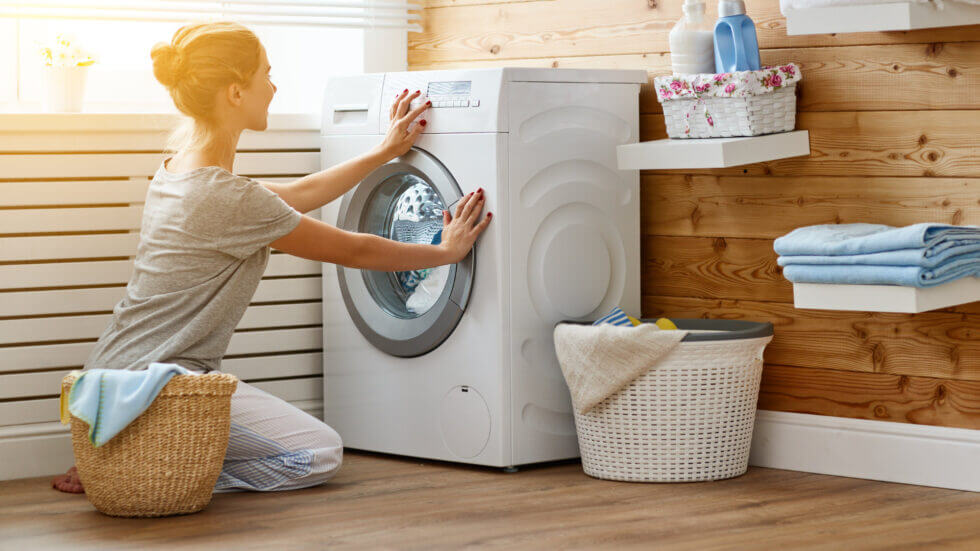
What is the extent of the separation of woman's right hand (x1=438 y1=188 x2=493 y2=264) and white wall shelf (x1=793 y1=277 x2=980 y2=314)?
2.26 feet

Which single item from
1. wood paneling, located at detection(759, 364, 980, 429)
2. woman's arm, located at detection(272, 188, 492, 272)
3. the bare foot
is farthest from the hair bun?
wood paneling, located at detection(759, 364, 980, 429)

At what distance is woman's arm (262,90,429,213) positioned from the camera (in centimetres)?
280

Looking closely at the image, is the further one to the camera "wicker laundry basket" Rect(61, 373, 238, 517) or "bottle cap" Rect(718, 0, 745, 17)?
"bottle cap" Rect(718, 0, 745, 17)

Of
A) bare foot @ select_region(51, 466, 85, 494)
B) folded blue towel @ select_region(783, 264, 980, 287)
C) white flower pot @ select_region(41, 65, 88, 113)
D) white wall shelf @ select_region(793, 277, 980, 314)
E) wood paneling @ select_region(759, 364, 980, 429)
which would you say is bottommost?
bare foot @ select_region(51, 466, 85, 494)

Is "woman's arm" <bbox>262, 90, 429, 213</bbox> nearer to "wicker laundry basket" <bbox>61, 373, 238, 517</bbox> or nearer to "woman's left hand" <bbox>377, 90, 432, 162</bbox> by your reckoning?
"woman's left hand" <bbox>377, 90, 432, 162</bbox>

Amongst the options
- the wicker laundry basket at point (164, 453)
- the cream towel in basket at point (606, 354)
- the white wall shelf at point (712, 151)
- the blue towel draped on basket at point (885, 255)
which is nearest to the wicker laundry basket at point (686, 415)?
the cream towel in basket at point (606, 354)

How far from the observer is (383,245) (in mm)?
2611

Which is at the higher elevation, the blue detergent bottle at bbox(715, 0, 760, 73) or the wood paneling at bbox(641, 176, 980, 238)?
the blue detergent bottle at bbox(715, 0, 760, 73)

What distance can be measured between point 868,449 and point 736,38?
3.03ft

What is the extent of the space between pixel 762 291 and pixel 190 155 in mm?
1289

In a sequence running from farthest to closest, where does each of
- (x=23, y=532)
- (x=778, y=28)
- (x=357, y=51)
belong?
(x=357, y=51) → (x=778, y=28) → (x=23, y=532)

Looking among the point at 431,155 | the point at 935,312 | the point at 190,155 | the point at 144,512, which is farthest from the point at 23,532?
the point at 935,312

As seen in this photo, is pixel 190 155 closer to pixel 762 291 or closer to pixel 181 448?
pixel 181 448

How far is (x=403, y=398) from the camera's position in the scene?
2.93 meters
